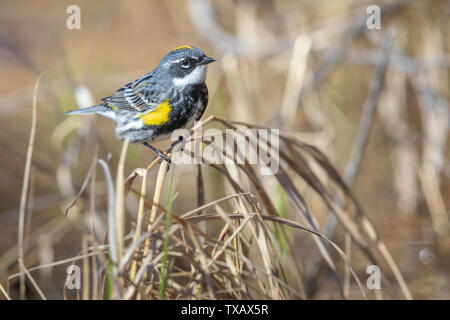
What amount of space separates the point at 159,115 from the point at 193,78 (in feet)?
0.90

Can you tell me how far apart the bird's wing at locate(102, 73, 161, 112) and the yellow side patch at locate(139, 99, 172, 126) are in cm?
5

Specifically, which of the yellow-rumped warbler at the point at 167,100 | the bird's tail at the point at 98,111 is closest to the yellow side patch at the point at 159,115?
the yellow-rumped warbler at the point at 167,100

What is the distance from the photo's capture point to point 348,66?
6.37 metres

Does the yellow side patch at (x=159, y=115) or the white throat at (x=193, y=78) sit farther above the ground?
the white throat at (x=193, y=78)

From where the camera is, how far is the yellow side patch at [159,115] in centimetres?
311

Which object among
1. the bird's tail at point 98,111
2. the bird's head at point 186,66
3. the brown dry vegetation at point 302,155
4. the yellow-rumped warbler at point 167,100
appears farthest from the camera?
the brown dry vegetation at point 302,155

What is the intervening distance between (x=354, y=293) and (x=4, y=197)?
3.64 m

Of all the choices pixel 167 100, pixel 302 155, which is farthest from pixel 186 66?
pixel 302 155

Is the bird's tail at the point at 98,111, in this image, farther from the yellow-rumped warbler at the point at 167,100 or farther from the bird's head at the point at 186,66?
the bird's head at the point at 186,66

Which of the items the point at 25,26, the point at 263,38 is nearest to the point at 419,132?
the point at 263,38

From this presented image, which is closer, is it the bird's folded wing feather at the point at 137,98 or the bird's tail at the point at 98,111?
the bird's folded wing feather at the point at 137,98

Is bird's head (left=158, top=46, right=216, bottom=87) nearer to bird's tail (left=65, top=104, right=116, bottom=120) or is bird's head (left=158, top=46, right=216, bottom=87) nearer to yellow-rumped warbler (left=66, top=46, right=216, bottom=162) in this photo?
yellow-rumped warbler (left=66, top=46, right=216, bottom=162)

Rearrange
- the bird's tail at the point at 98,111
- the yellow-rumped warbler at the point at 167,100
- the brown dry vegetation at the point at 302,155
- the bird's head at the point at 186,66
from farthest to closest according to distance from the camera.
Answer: the brown dry vegetation at the point at 302,155, the bird's tail at the point at 98,111, the bird's head at the point at 186,66, the yellow-rumped warbler at the point at 167,100

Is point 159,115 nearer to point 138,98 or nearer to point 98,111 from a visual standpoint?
point 138,98
